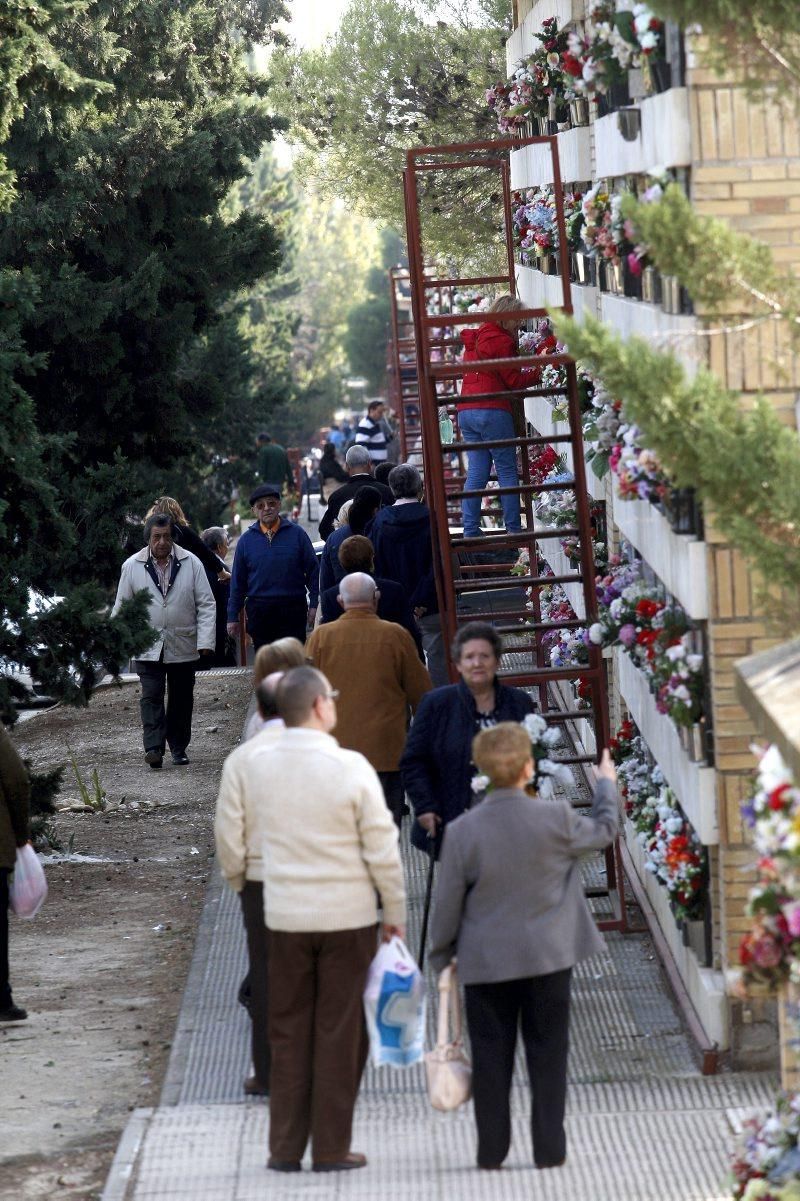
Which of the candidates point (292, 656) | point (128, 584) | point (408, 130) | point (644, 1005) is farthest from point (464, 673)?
point (408, 130)

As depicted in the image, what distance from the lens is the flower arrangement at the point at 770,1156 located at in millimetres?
5973

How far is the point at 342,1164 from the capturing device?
286 inches

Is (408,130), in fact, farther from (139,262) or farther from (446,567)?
(446,567)

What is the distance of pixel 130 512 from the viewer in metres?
19.9

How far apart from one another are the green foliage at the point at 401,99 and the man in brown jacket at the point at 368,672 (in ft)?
57.2

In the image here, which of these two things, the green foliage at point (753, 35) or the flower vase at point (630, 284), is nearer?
the green foliage at point (753, 35)

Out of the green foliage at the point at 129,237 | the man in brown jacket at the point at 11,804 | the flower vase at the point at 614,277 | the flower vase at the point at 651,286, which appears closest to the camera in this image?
the flower vase at the point at 651,286

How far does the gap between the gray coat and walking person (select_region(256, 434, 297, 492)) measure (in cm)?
2642

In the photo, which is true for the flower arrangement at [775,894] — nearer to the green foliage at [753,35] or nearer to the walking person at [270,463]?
the green foliage at [753,35]

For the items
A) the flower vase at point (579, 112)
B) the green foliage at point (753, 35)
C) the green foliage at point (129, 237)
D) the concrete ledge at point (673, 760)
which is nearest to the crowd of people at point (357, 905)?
the concrete ledge at point (673, 760)

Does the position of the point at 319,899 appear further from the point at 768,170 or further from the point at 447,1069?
the point at 768,170

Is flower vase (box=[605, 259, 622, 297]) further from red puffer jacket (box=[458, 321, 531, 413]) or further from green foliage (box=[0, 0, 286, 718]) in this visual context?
green foliage (box=[0, 0, 286, 718])

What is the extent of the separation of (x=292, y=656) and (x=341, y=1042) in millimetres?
1624

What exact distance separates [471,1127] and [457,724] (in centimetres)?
173
